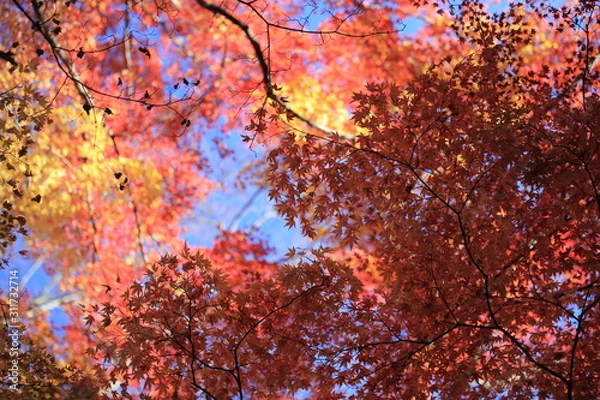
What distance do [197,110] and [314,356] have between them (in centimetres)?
990

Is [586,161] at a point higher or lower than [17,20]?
lower

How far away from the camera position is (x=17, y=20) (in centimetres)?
1234

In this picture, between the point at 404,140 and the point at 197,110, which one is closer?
the point at 404,140

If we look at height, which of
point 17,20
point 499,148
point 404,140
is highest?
point 17,20

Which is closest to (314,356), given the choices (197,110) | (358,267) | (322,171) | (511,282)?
(322,171)

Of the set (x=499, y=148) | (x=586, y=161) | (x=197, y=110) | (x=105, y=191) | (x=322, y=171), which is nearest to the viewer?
(x=586, y=161)

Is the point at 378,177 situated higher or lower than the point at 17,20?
lower

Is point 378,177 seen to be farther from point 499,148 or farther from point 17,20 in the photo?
point 17,20

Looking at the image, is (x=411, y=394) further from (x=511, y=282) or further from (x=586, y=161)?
(x=586, y=161)

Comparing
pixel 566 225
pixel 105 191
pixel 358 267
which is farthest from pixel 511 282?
pixel 105 191

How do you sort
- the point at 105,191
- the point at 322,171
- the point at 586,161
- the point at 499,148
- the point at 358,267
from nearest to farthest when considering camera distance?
the point at 586,161
the point at 499,148
the point at 322,171
the point at 358,267
the point at 105,191

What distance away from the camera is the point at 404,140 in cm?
596

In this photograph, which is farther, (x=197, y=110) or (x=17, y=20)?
(x=197, y=110)

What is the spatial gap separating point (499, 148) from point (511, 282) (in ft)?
4.93
